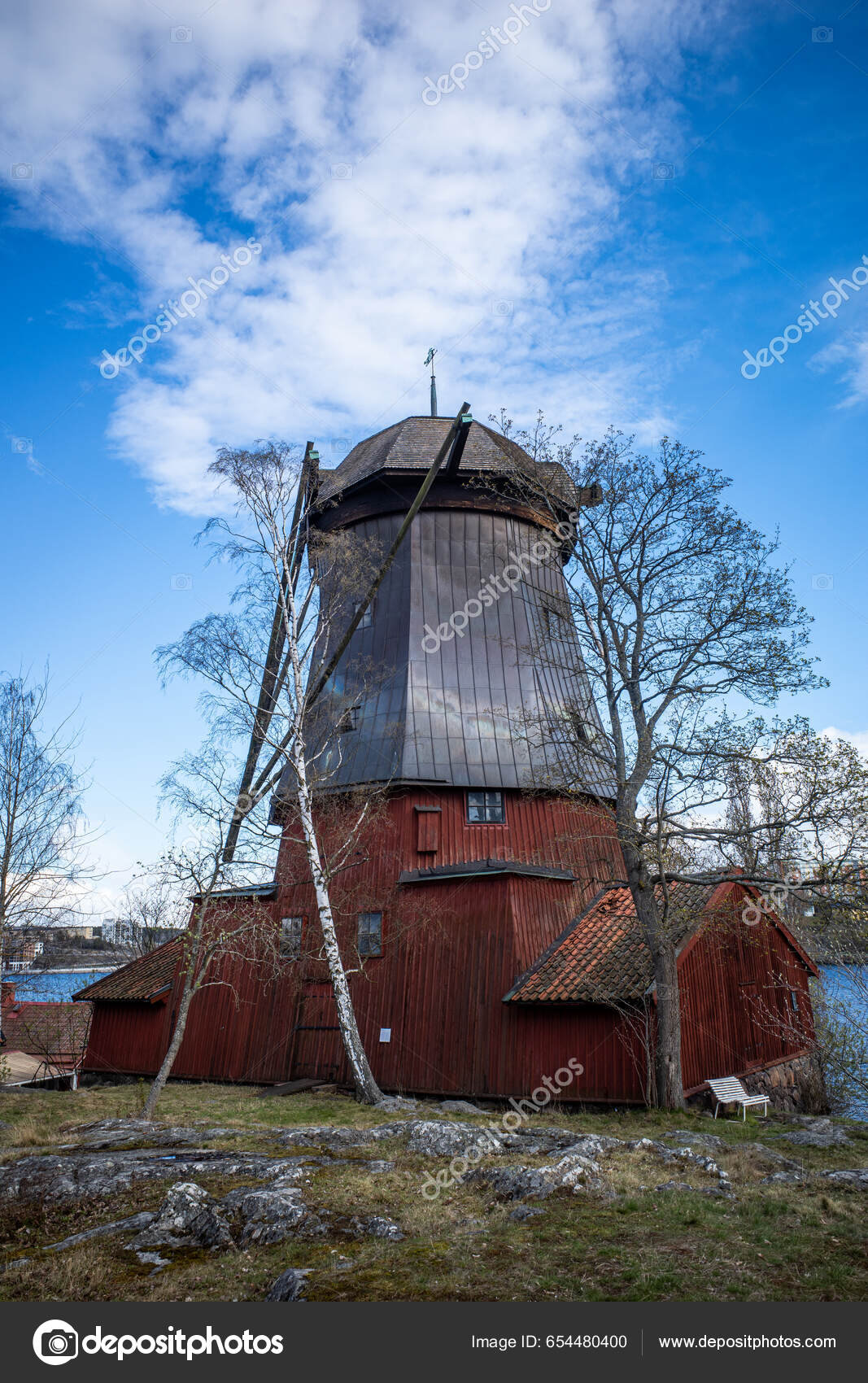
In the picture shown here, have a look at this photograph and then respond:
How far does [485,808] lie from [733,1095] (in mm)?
7149

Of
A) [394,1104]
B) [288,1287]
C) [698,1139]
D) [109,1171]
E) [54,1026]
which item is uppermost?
[288,1287]

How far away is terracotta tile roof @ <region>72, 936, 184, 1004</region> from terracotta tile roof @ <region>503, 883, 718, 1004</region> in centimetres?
1034

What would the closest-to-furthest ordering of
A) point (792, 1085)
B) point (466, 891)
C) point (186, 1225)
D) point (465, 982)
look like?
point (186, 1225), point (465, 982), point (466, 891), point (792, 1085)

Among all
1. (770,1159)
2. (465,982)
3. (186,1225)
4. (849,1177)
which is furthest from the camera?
(465,982)

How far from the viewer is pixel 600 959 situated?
15695 mm

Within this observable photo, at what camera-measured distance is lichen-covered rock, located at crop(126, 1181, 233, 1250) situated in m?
5.95

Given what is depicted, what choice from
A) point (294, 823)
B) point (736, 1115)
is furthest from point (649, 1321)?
point (294, 823)

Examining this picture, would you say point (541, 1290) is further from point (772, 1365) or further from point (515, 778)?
point (515, 778)

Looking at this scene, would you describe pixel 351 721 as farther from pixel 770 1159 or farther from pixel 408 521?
pixel 770 1159

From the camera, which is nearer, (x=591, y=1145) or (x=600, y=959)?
(x=591, y=1145)

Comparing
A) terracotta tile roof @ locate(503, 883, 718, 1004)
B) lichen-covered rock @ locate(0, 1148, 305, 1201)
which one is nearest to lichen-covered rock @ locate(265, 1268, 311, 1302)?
lichen-covered rock @ locate(0, 1148, 305, 1201)

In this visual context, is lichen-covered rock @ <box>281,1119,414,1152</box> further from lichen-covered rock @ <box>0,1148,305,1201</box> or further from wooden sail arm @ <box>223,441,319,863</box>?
wooden sail arm @ <box>223,441,319,863</box>

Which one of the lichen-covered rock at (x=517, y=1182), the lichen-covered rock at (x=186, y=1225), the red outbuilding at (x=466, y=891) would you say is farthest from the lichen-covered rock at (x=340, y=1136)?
the red outbuilding at (x=466, y=891)

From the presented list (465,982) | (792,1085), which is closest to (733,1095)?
(465,982)
